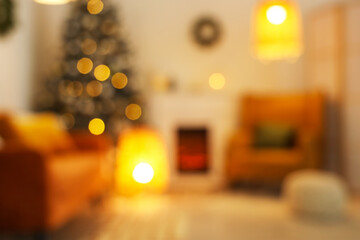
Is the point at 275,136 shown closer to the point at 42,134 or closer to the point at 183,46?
the point at 183,46

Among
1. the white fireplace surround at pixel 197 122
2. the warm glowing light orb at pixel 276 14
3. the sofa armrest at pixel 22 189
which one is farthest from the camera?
the white fireplace surround at pixel 197 122

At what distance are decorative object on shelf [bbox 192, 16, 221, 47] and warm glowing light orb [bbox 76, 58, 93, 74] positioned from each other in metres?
1.43

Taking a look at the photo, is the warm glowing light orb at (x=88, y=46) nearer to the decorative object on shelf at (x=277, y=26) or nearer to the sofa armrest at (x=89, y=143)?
the sofa armrest at (x=89, y=143)

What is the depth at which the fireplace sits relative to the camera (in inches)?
218

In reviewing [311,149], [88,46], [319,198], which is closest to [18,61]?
[88,46]

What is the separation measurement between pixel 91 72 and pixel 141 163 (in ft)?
4.64

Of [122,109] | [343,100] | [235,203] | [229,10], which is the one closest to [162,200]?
[235,203]

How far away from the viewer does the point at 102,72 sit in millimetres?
5344

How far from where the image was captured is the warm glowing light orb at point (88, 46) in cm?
531

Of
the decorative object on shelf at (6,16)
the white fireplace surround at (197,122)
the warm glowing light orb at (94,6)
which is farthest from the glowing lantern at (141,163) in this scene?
the decorative object on shelf at (6,16)

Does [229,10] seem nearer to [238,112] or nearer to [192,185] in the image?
[238,112]

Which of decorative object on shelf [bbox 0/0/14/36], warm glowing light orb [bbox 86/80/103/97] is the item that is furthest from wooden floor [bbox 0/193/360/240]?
decorative object on shelf [bbox 0/0/14/36]

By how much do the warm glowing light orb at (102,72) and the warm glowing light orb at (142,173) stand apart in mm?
1315

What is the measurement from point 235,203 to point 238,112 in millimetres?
1639
